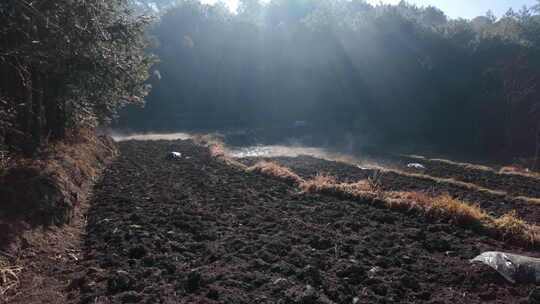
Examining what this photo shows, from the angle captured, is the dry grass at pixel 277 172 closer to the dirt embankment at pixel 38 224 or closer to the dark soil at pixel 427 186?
the dark soil at pixel 427 186

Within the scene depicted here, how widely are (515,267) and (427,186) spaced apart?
641 cm

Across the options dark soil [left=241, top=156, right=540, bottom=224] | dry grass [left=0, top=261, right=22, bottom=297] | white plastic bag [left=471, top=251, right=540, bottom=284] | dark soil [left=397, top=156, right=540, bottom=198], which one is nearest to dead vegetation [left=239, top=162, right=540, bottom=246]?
dark soil [left=241, top=156, right=540, bottom=224]

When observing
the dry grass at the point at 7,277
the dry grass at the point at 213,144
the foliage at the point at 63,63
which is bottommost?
the dry grass at the point at 7,277

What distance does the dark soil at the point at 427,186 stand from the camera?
8.21 meters

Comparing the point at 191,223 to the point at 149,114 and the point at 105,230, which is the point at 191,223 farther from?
the point at 149,114

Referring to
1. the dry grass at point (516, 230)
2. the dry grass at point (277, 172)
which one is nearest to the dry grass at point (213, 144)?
the dry grass at point (277, 172)

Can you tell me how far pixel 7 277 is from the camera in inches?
158

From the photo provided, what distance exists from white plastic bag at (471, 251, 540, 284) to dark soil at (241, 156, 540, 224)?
3614 millimetres

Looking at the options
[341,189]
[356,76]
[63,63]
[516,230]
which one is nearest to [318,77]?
[356,76]

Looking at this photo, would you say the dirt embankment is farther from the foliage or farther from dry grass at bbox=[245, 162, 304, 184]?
dry grass at bbox=[245, 162, 304, 184]

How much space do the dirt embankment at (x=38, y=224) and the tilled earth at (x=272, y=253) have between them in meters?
0.27

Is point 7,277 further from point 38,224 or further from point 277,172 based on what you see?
point 277,172

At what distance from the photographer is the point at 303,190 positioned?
920 cm

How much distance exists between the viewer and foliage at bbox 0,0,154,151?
6.23 meters
